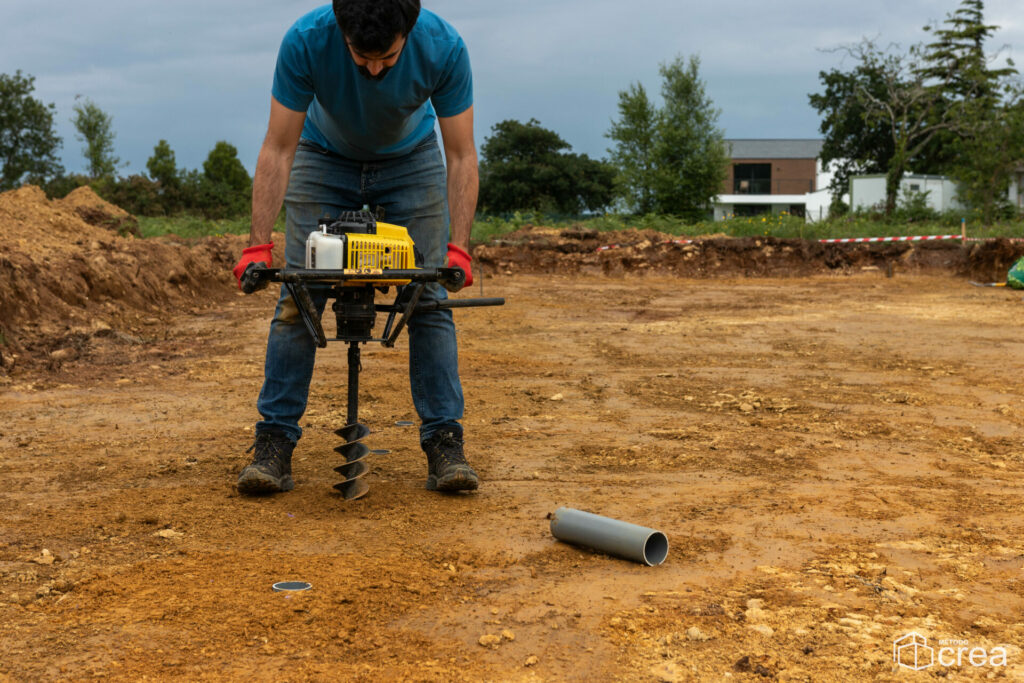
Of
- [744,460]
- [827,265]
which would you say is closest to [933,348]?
[744,460]

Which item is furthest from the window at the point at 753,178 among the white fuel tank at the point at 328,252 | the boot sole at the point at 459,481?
the white fuel tank at the point at 328,252

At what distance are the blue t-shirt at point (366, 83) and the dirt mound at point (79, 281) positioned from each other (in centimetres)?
522

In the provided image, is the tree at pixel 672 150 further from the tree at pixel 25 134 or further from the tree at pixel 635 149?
the tree at pixel 25 134

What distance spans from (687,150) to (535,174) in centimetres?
1070

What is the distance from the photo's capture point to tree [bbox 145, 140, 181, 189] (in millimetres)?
38000

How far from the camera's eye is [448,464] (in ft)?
12.2

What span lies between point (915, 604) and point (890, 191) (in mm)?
41911

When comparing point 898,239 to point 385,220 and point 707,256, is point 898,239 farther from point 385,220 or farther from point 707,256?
point 385,220

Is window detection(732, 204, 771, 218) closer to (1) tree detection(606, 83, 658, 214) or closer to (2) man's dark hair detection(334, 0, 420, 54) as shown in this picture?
(1) tree detection(606, 83, 658, 214)

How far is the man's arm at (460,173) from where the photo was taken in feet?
12.4

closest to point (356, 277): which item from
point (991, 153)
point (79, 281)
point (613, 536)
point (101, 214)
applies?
point (613, 536)

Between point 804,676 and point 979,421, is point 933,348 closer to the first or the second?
point 979,421

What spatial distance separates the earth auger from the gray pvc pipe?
2.78 feet

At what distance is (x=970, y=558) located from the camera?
299 cm
